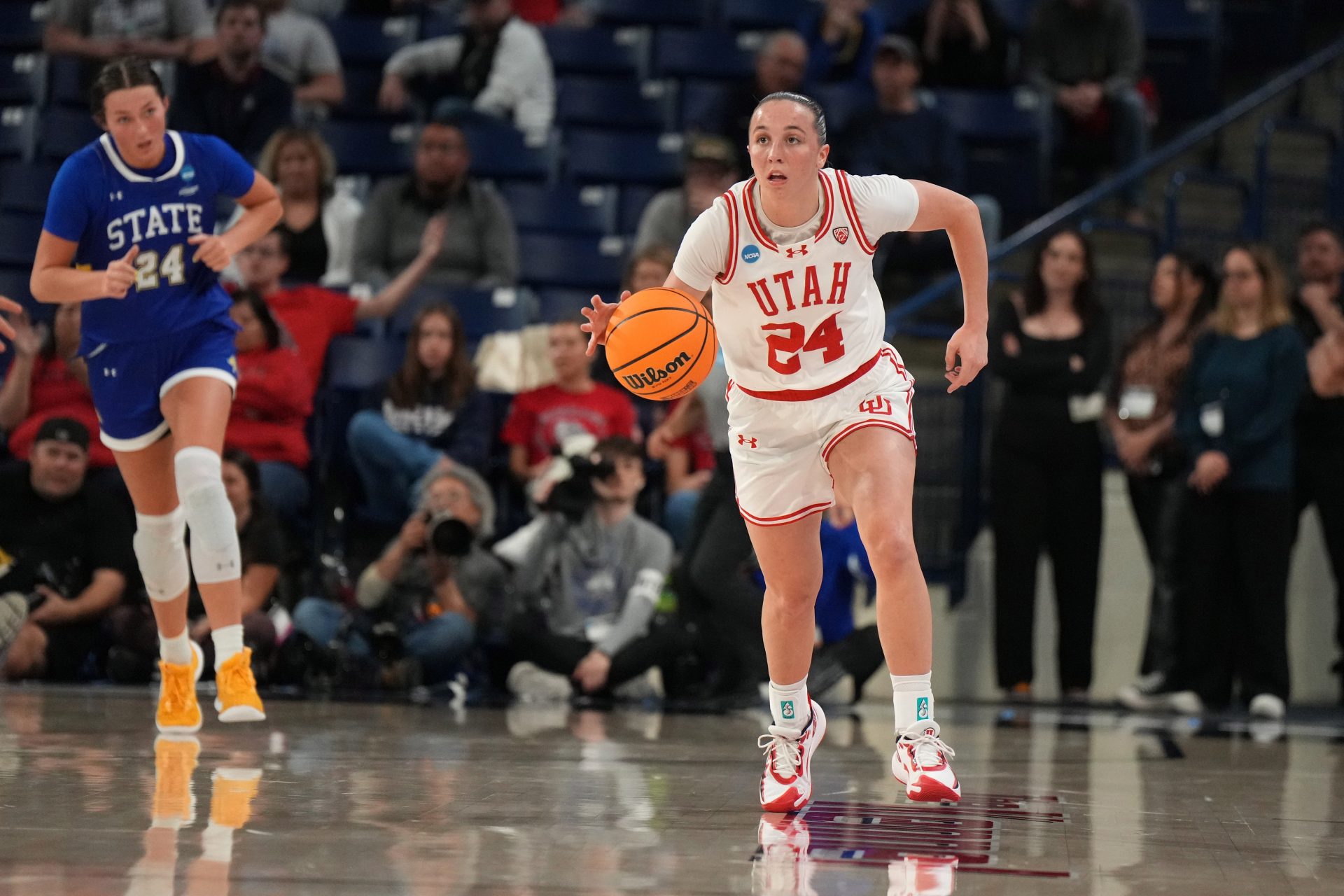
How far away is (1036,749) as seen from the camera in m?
6.43

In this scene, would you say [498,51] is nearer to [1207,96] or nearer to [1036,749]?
[1207,96]

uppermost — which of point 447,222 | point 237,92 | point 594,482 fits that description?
point 237,92

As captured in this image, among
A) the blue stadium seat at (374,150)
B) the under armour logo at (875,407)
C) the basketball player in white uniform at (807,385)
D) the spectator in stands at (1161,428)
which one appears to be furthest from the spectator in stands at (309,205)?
the under armour logo at (875,407)

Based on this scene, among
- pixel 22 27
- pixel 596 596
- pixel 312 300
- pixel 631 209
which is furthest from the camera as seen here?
pixel 22 27

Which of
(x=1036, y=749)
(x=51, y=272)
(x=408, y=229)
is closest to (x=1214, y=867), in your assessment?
(x=1036, y=749)

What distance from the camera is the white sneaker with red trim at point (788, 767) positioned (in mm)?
4484

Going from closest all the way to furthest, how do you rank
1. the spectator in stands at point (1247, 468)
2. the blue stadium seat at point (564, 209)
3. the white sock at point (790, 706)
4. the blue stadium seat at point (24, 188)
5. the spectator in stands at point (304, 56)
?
the white sock at point (790, 706), the spectator in stands at point (1247, 468), the blue stadium seat at point (24, 188), the blue stadium seat at point (564, 209), the spectator in stands at point (304, 56)

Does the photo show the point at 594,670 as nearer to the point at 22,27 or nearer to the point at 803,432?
the point at 803,432

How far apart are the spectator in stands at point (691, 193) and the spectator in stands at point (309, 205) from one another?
1782mm

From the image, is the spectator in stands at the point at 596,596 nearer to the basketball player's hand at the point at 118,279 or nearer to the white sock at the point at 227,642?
the white sock at the point at 227,642

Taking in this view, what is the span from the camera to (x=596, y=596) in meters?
8.20

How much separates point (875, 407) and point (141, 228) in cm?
276

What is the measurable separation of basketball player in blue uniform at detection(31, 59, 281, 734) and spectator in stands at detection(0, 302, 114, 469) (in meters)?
2.77

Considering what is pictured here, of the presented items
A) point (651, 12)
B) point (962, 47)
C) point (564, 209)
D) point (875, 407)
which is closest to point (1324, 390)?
point (962, 47)
